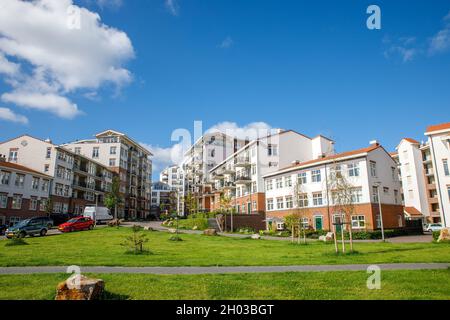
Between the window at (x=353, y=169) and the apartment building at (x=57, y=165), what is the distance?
50.3 metres

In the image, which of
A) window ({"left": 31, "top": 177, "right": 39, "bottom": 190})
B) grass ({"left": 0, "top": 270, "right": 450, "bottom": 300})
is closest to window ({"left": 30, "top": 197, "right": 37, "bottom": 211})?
window ({"left": 31, "top": 177, "right": 39, "bottom": 190})

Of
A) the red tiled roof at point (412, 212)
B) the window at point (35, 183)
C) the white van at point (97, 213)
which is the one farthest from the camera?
the red tiled roof at point (412, 212)

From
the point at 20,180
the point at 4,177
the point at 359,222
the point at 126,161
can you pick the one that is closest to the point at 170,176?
the point at 126,161

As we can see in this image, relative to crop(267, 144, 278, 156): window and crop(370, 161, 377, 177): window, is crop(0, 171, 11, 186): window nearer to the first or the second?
crop(267, 144, 278, 156): window

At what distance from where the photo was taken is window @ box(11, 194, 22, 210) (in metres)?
48.1

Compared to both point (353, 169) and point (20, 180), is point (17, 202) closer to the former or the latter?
point (20, 180)

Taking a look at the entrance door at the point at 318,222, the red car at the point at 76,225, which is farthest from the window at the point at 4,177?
the entrance door at the point at 318,222

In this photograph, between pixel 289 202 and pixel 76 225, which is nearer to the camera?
pixel 76 225

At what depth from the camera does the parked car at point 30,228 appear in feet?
94.7

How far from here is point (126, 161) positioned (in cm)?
8838

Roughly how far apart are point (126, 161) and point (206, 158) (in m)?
22.6

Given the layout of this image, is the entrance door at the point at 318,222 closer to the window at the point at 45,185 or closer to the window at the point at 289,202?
the window at the point at 289,202
